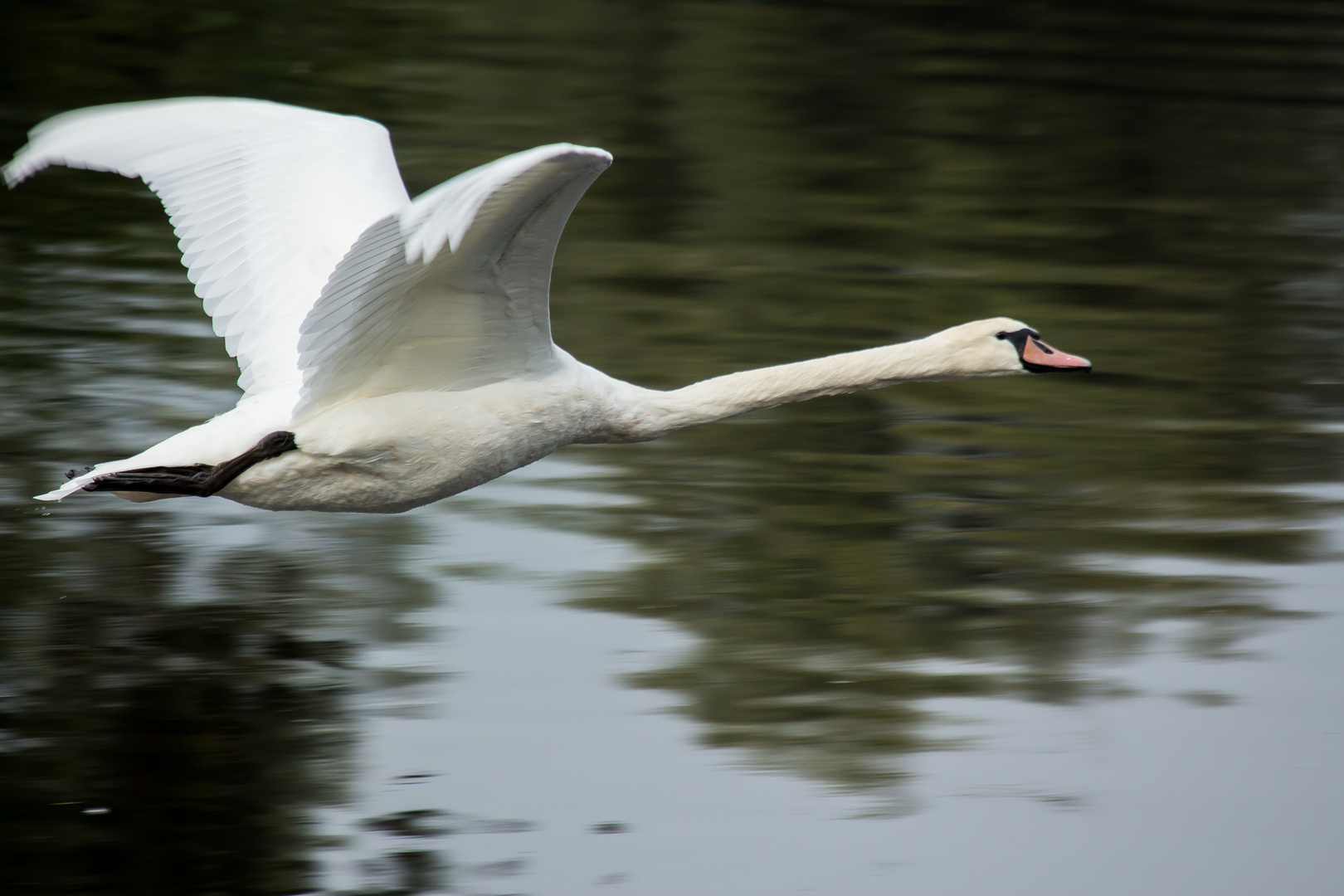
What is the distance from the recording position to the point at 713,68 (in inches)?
737

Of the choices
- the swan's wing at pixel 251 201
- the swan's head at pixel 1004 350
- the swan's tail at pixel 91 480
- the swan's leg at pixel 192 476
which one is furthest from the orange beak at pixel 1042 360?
the swan's tail at pixel 91 480

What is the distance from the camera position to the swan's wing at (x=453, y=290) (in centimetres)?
419

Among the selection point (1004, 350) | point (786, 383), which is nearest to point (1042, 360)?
point (1004, 350)

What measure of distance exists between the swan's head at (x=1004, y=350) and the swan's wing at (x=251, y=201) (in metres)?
2.34

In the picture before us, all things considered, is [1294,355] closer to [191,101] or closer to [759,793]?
[759,793]

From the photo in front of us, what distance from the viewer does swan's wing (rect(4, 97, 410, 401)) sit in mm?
6387

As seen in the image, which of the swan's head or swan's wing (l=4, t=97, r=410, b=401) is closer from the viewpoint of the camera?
swan's wing (l=4, t=97, r=410, b=401)

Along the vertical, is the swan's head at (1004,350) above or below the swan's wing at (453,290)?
below

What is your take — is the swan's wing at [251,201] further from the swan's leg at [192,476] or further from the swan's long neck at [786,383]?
the swan's long neck at [786,383]

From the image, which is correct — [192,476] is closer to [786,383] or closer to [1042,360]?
[786,383]

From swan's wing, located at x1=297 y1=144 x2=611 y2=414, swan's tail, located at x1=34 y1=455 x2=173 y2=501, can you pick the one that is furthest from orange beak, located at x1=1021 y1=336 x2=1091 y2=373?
swan's tail, located at x1=34 y1=455 x2=173 y2=501

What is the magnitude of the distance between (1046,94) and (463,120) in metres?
7.09

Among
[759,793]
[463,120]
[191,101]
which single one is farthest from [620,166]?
[759,793]

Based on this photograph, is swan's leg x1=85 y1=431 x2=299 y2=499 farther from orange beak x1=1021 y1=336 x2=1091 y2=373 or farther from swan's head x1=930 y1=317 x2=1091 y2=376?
orange beak x1=1021 y1=336 x2=1091 y2=373
